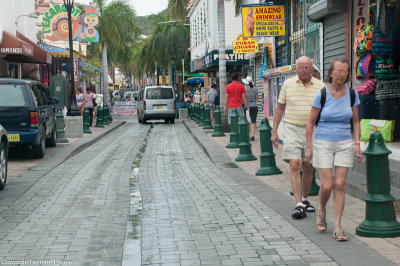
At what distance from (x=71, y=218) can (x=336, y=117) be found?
341 centimetres

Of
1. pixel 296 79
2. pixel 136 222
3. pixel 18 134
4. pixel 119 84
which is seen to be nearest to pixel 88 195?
pixel 136 222

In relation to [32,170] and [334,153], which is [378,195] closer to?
[334,153]

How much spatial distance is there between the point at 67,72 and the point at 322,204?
39171mm

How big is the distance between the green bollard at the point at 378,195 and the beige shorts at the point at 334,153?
0.20 meters

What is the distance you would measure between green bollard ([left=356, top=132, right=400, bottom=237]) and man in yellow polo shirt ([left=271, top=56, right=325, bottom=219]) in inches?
A: 44.8

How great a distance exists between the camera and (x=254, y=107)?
56.3 feet

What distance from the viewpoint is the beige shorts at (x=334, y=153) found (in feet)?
19.1

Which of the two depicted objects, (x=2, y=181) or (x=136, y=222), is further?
(x=2, y=181)

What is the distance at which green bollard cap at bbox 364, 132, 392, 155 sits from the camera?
5590mm

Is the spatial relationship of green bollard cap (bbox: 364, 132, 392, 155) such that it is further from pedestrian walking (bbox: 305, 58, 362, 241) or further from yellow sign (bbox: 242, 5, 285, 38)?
yellow sign (bbox: 242, 5, 285, 38)

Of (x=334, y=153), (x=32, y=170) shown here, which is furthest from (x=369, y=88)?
(x=32, y=170)

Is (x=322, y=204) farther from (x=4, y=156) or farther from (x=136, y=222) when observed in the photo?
(x=4, y=156)

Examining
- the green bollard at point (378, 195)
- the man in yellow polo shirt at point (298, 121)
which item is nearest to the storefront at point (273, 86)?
the man in yellow polo shirt at point (298, 121)

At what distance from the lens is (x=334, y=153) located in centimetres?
594
